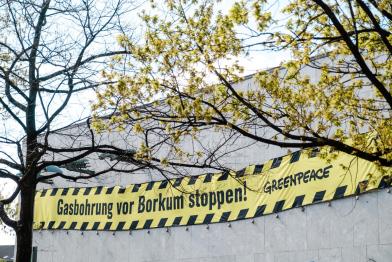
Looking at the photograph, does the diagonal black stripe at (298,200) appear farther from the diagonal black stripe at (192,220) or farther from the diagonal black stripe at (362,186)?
the diagonal black stripe at (192,220)

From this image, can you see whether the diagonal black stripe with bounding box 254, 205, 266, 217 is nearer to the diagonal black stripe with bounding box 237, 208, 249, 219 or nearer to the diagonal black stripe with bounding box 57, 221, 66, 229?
the diagonal black stripe with bounding box 237, 208, 249, 219

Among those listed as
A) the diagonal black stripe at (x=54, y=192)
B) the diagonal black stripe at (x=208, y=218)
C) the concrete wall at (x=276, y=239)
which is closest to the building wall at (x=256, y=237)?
the concrete wall at (x=276, y=239)

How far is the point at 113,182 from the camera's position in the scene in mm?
23797

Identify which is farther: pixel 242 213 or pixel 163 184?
pixel 163 184

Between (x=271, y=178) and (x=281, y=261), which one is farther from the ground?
(x=271, y=178)

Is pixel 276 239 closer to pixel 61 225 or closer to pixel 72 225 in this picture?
pixel 72 225

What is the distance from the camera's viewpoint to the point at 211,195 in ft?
64.8

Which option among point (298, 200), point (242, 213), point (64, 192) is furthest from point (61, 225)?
point (298, 200)

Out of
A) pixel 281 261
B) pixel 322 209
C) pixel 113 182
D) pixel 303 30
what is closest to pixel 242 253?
pixel 281 261

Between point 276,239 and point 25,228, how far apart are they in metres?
6.56

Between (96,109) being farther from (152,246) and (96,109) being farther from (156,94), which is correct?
(152,246)

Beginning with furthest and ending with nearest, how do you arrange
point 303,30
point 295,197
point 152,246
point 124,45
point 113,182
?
point 113,182, point 152,246, point 295,197, point 124,45, point 303,30

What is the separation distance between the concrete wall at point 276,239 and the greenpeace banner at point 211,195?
0.26m

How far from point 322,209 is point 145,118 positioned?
7.54 m
